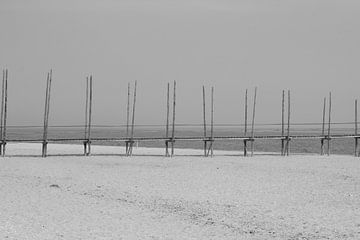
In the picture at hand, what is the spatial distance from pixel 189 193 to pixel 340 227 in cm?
484

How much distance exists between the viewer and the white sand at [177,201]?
10086 mm

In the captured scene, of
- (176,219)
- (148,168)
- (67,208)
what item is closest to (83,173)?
(148,168)

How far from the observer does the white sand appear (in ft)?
33.1

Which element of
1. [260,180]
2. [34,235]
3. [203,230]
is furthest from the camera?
[260,180]

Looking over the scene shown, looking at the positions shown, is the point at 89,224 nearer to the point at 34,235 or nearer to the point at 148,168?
the point at 34,235

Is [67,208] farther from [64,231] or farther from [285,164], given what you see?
[285,164]

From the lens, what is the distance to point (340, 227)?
10.4 metres

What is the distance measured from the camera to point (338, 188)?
1556cm

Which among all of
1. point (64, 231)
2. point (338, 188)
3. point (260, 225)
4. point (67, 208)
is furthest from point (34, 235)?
point (338, 188)

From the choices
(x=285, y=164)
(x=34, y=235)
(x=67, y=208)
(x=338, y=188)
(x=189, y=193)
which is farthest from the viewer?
(x=285, y=164)

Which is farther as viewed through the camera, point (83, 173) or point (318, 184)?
point (83, 173)

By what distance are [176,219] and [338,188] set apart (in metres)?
5.86

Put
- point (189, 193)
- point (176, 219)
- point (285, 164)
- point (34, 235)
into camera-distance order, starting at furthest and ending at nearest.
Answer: point (285, 164)
point (189, 193)
point (176, 219)
point (34, 235)

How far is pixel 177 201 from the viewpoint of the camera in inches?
521
